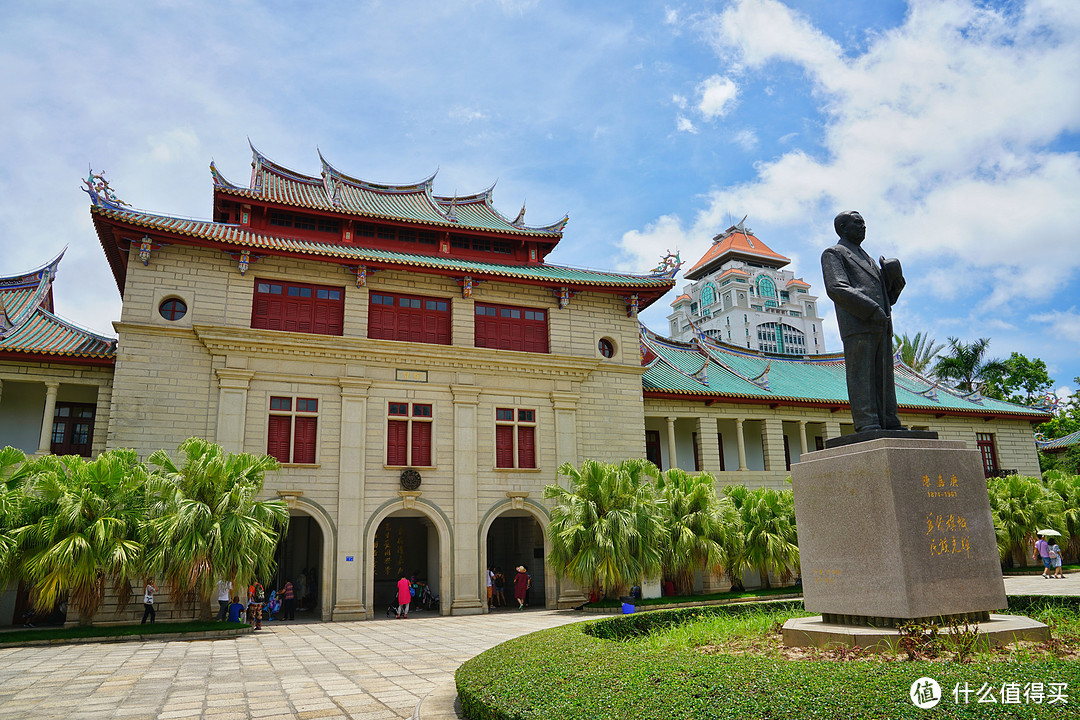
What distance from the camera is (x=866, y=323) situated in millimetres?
9031

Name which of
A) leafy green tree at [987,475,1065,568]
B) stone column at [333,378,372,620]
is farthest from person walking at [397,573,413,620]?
leafy green tree at [987,475,1065,568]

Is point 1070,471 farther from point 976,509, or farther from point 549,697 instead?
point 549,697

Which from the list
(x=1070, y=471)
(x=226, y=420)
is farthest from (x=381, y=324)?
(x=1070, y=471)

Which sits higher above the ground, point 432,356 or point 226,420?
point 432,356

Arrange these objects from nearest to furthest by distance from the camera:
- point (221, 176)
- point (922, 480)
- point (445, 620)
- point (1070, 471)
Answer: point (922, 480) < point (445, 620) < point (221, 176) < point (1070, 471)

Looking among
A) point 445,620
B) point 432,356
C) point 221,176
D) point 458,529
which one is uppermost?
point 221,176

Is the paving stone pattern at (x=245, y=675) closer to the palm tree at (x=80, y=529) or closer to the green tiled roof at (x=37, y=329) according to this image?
the palm tree at (x=80, y=529)

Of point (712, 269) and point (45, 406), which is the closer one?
point (45, 406)

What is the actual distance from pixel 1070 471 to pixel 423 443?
124 feet

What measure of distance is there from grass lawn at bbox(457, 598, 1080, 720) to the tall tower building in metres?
93.9

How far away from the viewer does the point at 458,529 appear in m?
22.9

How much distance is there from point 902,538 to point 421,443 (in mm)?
17726

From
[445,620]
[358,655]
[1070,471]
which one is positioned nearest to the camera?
[358,655]

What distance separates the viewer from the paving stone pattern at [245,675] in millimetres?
8633
